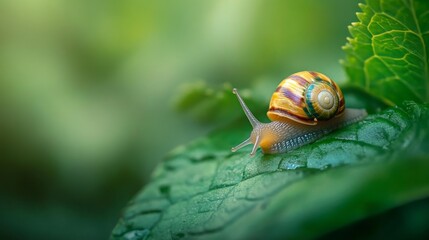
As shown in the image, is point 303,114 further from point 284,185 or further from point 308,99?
point 284,185

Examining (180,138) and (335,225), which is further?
(180,138)

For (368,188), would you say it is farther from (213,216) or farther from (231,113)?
A: (231,113)

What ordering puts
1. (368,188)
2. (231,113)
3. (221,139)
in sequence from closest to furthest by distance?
(368,188)
(221,139)
(231,113)

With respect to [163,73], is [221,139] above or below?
below

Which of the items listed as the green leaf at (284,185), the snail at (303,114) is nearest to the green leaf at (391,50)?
the snail at (303,114)

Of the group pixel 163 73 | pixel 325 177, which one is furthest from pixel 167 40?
pixel 325 177

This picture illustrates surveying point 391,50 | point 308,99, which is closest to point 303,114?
point 308,99
